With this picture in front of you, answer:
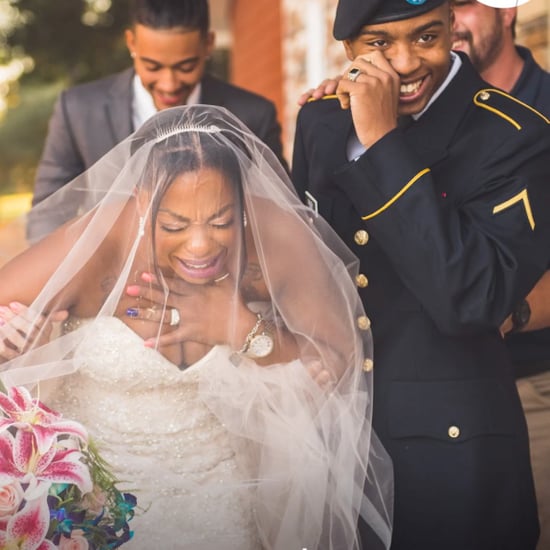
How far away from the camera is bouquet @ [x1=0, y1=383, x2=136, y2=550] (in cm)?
222

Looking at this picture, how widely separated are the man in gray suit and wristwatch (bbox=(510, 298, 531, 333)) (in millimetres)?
1565

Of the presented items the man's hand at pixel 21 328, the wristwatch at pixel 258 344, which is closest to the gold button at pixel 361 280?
the wristwatch at pixel 258 344

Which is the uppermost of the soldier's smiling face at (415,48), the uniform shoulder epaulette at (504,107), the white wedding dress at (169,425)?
the soldier's smiling face at (415,48)

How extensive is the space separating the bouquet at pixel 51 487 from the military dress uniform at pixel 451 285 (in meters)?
0.66

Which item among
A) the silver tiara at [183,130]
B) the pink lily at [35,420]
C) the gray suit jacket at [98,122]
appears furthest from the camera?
the gray suit jacket at [98,122]

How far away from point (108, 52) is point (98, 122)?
14936 mm

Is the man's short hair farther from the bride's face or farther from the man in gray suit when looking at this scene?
the bride's face

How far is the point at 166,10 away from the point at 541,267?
2303 millimetres

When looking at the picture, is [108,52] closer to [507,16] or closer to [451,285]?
[507,16]

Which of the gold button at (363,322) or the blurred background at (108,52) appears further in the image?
the blurred background at (108,52)

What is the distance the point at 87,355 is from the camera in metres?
2.66

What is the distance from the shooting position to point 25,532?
7.25ft

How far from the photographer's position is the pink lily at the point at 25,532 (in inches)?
86.8

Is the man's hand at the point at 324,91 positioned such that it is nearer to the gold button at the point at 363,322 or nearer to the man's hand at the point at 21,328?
the gold button at the point at 363,322
